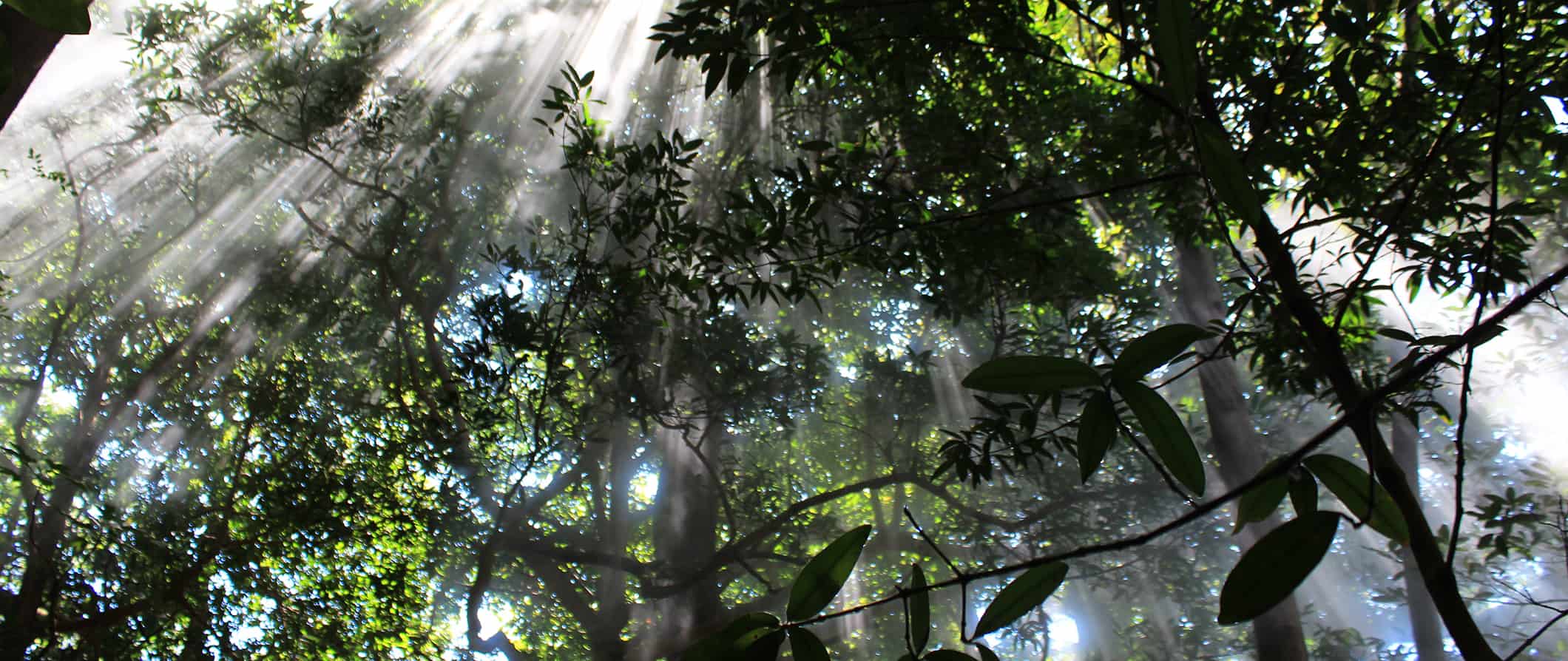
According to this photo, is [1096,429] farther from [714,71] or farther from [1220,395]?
[1220,395]

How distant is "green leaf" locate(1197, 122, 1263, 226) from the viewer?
0.41 metres

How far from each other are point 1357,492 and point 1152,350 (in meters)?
0.16

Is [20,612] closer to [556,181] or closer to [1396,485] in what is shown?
[1396,485]

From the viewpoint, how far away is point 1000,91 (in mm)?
2623

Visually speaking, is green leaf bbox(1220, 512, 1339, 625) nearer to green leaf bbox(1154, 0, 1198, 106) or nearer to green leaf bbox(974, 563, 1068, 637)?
green leaf bbox(974, 563, 1068, 637)

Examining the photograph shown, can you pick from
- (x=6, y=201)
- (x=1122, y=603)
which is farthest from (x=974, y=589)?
(x=6, y=201)

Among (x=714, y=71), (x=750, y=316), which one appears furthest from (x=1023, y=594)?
(x=750, y=316)

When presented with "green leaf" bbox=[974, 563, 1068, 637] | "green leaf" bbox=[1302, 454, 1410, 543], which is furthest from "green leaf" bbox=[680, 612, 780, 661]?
"green leaf" bbox=[1302, 454, 1410, 543]

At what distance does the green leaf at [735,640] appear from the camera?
437 mm

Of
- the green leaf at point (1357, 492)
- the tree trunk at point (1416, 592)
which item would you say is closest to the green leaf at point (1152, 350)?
the green leaf at point (1357, 492)

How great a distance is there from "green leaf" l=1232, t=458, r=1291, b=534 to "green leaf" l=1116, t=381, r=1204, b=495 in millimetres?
77

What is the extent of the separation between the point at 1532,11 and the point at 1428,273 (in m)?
0.63

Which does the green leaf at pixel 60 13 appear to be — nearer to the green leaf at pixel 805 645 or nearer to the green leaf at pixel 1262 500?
the green leaf at pixel 805 645

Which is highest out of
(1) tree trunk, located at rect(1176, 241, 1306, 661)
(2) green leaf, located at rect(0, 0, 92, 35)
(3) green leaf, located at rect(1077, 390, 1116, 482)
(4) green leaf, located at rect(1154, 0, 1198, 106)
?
(1) tree trunk, located at rect(1176, 241, 1306, 661)
